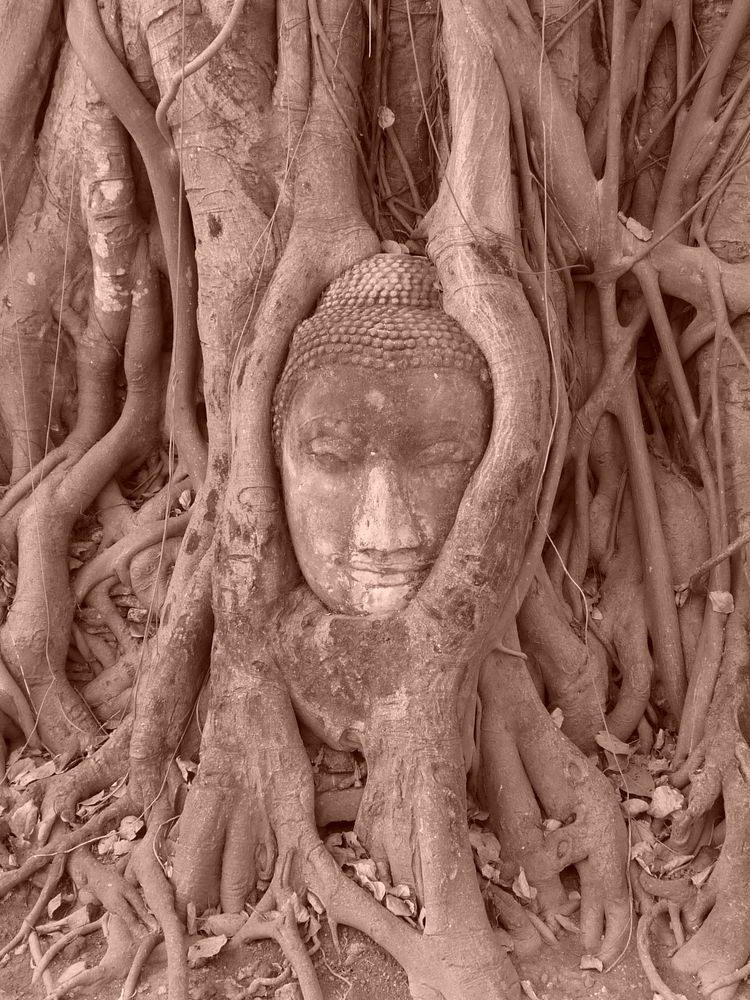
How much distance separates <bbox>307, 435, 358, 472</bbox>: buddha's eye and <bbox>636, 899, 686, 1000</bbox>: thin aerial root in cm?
162

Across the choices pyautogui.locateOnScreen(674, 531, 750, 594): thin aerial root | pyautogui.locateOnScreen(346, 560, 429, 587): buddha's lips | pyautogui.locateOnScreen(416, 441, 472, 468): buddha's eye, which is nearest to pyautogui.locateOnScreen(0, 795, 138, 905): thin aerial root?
pyautogui.locateOnScreen(346, 560, 429, 587): buddha's lips

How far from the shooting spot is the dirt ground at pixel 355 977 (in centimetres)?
245

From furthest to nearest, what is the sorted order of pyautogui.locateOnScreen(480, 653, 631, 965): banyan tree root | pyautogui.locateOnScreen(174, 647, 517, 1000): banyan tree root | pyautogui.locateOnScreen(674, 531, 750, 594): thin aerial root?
pyautogui.locateOnScreen(674, 531, 750, 594): thin aerial root < pyautogui.locateOnScreen(480, 653, 631, 965): banyan tree root < pyautogui.locateOnScreen(174, 647, 517, 1000): banyan tree root

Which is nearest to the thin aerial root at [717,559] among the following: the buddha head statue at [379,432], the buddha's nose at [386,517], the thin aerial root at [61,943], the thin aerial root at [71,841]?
the buddha head statue at [379,432]

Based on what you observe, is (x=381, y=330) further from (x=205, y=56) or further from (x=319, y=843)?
(x=319, y=843)

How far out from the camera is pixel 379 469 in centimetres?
275

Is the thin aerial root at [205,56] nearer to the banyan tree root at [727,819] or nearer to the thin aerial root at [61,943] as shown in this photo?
the banyan tree root at [727,819]

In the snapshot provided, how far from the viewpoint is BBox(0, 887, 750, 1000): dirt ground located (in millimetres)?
2453

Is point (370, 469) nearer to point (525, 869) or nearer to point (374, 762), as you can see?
point (374, 762)

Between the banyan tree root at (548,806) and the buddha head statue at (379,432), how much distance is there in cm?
51

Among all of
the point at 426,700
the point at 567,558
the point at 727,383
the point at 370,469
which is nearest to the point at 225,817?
the point at 426,700

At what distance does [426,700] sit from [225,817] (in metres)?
0.74

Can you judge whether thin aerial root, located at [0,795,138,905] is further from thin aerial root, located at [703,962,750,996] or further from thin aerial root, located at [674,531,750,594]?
thin aerial root, located at [674,531,750,594]

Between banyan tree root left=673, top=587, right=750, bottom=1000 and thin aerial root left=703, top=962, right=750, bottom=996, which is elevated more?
banyan tree root left=673, top=587, right=750, bottom=1000
